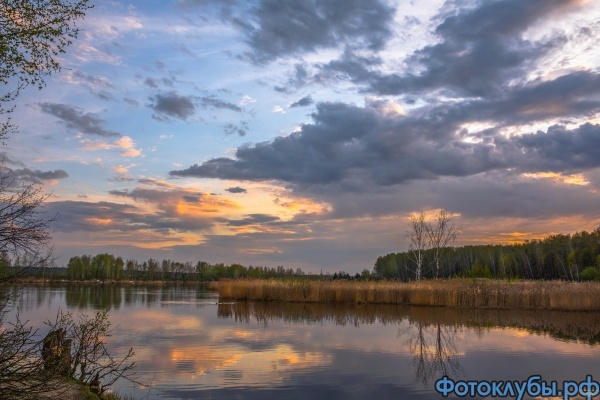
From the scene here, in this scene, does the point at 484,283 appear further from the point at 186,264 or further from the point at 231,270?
the point at 186,264

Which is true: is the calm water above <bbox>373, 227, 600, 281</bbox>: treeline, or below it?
below

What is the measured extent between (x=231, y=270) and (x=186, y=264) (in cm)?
1689

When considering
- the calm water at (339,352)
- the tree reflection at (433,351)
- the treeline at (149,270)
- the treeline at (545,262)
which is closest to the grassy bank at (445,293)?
the calm water at (339,352)

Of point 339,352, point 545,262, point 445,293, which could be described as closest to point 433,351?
point 339,352

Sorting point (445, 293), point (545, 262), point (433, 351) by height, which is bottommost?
point (433, 351)

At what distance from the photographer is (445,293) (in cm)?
3222

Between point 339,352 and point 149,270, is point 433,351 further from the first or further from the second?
point 149,270

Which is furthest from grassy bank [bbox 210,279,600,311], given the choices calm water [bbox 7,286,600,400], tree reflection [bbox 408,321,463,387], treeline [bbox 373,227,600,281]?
treeline [bbox 373,227,600,281]

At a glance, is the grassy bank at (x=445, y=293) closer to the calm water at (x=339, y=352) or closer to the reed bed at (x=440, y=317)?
the reed bed at (x=440, y=317)

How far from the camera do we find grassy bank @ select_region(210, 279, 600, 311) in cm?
2983

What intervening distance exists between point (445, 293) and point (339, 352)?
18905 millimetres

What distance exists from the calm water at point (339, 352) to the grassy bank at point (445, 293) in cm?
355

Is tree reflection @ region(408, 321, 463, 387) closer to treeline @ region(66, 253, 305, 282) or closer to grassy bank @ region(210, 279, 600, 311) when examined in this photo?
grassy bank @ region(210, 279, 600, 311)

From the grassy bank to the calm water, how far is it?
3548mm
